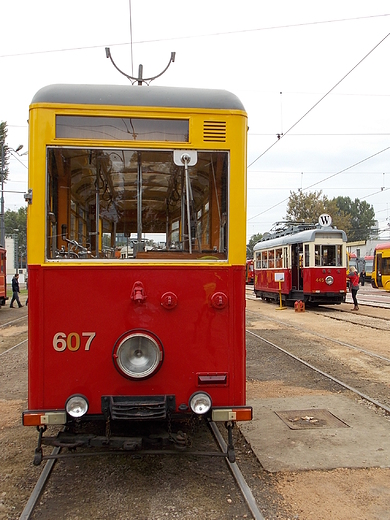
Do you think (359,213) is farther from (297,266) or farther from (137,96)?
(137,96)

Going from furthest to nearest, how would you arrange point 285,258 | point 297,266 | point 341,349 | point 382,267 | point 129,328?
point 382,267 < point 285,258 < point 297,266 < point 341,349 < point 129,328

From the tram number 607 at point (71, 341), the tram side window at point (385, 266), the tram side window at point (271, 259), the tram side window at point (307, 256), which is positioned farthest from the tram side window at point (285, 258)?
the tram number 607 at point (71, 341)

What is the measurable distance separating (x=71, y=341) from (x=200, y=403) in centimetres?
112

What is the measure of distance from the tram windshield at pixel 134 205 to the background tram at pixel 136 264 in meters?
0.01

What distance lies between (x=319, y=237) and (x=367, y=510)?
17.0 m

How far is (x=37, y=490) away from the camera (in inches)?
163

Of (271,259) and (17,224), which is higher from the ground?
(17,224)

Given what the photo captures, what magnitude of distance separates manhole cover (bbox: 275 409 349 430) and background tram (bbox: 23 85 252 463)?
1960 mm

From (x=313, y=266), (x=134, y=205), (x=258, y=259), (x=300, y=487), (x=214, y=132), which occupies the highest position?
(x=214, y=132)

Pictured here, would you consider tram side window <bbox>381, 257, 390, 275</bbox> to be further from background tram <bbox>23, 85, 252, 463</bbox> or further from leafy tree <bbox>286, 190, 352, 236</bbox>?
background tram <bbox>23, 85, 252, 463</bbox>

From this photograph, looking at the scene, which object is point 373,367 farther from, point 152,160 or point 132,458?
point 152,160

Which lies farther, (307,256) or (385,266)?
(385,266)

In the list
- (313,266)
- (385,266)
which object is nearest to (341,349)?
(313,266)

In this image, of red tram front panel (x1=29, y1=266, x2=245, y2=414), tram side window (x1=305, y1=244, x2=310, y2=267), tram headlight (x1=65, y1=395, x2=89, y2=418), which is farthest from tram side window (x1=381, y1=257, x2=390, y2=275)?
tram headlight (x1=65, y1=395, x2=89, y2=418)
